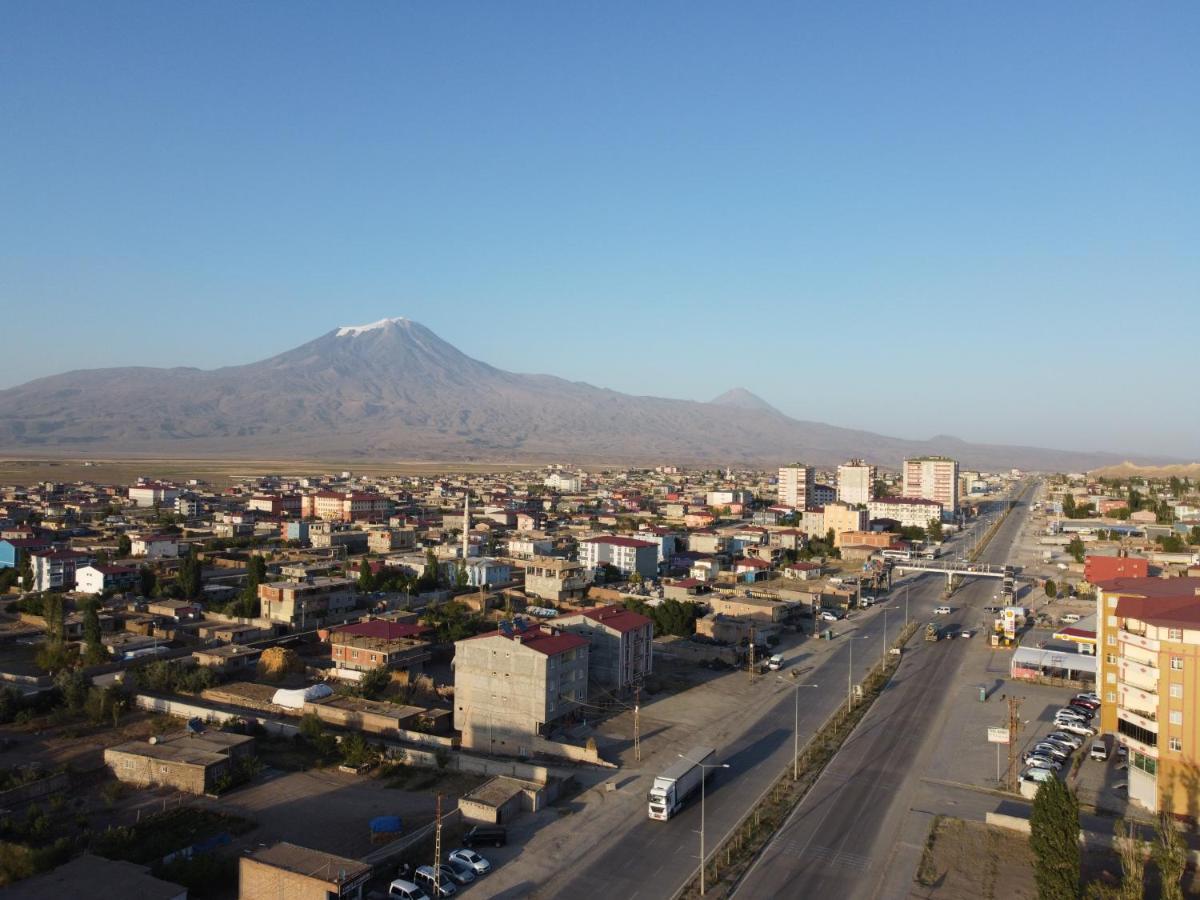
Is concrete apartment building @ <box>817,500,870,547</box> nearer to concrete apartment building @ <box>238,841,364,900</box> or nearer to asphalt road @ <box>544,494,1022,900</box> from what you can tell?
asphalt road @ <box>544,494,1022,900</box>

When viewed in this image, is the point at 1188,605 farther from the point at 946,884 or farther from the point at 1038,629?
the point at 1038,629

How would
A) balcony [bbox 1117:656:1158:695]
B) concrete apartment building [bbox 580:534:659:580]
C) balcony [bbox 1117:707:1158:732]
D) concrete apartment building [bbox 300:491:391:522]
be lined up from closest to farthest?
balcony [bbox 1117:707:1158:732] → balcony [bbox 1117:656:1158:695] → concrete apartment building [bbox 580:534:659:580] → concrete apartment building [bbox 300:491:391:522]

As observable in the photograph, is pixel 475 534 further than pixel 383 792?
Yes

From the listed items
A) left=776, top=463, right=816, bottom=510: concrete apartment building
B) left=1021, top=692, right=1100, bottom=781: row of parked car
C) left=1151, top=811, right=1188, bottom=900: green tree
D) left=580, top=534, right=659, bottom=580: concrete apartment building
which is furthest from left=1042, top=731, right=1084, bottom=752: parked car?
left=776, top=463, right=816, bottom=510: concrete apartment building

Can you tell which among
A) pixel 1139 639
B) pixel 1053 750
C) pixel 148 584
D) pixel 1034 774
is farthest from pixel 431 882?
pixel 148 584

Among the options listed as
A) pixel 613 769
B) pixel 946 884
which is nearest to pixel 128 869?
pixel 613 769

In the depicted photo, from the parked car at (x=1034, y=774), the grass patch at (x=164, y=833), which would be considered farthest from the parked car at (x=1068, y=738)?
the grass patch at (x=164, y=833)
